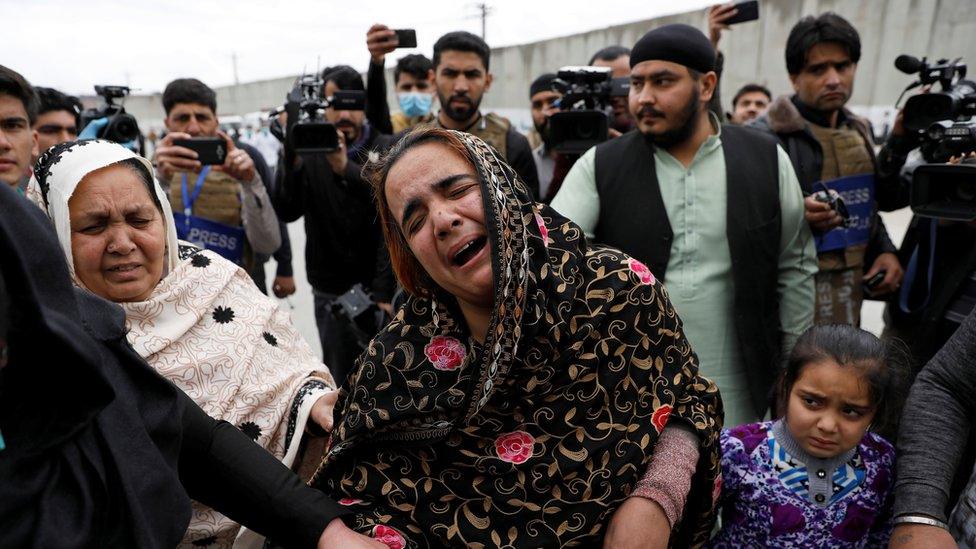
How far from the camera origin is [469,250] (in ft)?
4.35

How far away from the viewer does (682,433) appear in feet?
4.60

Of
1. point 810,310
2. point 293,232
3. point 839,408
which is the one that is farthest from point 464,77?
point 293,232

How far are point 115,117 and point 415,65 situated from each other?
81.7 inches

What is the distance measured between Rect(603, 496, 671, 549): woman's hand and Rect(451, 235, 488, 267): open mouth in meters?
0.55

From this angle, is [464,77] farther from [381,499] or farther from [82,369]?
[82,369]

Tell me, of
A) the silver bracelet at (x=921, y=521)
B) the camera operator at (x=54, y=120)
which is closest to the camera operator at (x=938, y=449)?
the silver bracelet at (x=921, y=521)

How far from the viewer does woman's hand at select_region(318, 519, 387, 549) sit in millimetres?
1286

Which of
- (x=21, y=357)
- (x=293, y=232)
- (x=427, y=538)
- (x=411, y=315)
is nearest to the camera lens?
(x=21, y=357)

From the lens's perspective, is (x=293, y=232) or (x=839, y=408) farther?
(x=293, y=232)

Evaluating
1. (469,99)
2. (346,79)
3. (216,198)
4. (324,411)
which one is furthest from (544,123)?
(324,411)

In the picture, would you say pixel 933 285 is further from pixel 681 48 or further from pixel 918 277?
pixel 681 48

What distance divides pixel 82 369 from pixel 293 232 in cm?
957

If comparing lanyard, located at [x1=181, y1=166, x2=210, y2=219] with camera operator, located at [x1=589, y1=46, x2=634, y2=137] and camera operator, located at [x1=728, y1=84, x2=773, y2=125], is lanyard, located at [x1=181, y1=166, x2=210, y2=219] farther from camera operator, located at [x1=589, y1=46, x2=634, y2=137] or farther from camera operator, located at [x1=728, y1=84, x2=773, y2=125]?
camera operator, located at [x1=728, y1=84, x2=773, y2=125]

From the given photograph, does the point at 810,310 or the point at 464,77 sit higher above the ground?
the point at 464,77
